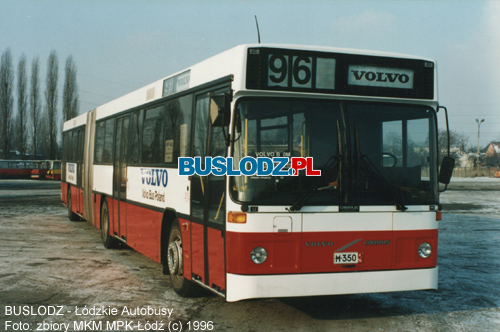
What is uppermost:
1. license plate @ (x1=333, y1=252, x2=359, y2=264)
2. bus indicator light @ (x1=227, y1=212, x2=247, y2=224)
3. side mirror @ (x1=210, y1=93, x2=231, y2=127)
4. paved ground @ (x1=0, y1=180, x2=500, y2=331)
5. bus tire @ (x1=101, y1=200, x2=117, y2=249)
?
side mirror @ (x1=210, y1=93, x2=231, y2=127)

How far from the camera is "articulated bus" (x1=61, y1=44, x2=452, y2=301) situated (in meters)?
6.12

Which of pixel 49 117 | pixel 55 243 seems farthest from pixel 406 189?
pixel 49 117

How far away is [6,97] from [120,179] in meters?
59.3

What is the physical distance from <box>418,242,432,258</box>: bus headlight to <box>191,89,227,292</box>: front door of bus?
218 cm

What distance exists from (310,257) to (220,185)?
1.22m

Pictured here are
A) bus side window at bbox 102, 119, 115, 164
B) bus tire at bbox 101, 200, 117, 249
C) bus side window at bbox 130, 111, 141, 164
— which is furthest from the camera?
bus tire at bbox 101, 200, 117, 249

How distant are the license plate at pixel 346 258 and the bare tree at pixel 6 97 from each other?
6466 cm

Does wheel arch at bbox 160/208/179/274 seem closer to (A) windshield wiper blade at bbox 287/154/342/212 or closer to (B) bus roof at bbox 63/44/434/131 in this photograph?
(B) bus roof at bbox 63/44/434/131

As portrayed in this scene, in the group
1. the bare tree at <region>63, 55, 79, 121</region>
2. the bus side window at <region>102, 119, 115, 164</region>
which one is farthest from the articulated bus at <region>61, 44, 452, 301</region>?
the bare tree at <region>63, 55, 79, 121</region>

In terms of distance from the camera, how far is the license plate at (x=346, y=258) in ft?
20.7

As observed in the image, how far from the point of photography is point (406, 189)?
21.6 feet

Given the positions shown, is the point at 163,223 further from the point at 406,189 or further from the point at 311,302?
the point at 406,189

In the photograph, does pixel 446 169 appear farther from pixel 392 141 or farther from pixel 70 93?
pixel 70 93

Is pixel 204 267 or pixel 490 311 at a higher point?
pixel 204 267
